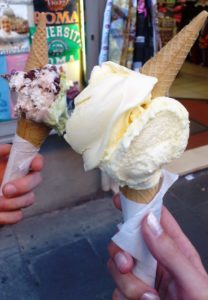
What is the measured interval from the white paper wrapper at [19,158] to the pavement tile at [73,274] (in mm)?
1391

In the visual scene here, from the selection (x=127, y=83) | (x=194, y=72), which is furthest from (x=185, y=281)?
(x=194, y=72)

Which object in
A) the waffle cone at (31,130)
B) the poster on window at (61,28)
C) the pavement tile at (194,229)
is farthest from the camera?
the pavement tile at (194,229)

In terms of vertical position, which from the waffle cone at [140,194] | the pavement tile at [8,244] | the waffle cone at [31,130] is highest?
the waffle cone at [31,130]

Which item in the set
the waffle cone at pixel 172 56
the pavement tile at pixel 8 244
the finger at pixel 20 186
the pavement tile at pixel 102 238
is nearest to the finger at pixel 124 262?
the finger at pixel 20 186

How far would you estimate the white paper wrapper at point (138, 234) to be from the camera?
1533 millimetres

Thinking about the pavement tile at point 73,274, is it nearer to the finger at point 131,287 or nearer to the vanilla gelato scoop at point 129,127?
the finger at point 131,287

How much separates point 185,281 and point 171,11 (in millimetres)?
9011

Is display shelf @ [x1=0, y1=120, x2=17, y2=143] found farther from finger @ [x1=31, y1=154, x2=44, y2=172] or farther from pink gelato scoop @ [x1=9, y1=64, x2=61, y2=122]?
pink gelato scoop @ [x1=9, y1=64, x2=61, y2=122]

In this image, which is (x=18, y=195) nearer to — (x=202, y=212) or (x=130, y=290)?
(x=130, y=290)

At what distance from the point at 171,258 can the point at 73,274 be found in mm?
1848

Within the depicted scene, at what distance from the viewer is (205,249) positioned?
3330mm

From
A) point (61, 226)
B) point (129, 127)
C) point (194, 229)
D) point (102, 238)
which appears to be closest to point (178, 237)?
point (129, 127)

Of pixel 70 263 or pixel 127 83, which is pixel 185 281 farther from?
pixel 70 263

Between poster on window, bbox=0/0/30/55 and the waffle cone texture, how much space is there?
158cm
